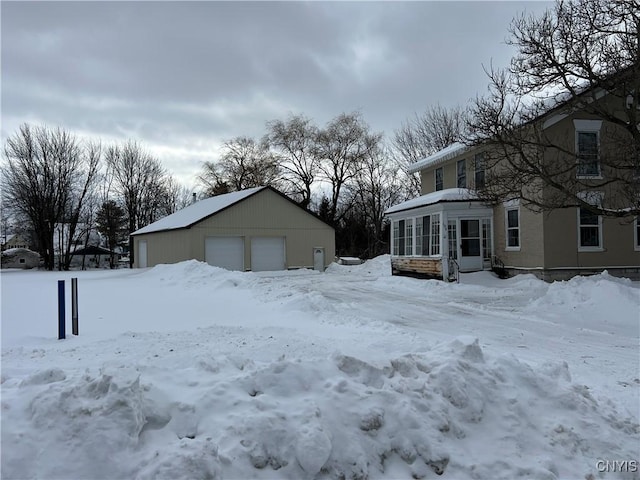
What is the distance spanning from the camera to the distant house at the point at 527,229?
16438 mm

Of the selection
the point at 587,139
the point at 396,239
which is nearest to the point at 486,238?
the point at 396,239

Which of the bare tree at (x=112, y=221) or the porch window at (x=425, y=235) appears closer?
the porch window at (x=425, y=235)

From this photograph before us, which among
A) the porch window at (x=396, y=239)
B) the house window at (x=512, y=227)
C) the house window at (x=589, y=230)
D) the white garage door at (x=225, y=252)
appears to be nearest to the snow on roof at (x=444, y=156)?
the house window at (x=512, y=227)

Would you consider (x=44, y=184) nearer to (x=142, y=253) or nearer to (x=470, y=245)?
(x=142, y=253)

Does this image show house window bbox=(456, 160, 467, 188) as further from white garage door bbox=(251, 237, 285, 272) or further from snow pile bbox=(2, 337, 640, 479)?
snow pile bbox=(2, 337, 640, 479)

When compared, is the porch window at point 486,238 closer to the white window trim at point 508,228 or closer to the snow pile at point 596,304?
the white window trim at point 508,228

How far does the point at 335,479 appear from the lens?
11.6 ft

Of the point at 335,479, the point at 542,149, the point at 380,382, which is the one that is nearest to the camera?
the point at 335,479

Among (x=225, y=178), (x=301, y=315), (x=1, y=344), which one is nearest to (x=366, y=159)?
(x=225, y=178)

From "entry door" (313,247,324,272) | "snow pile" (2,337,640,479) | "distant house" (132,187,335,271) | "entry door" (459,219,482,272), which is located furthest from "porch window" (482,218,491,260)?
"snow pile" (2,337,640,479)

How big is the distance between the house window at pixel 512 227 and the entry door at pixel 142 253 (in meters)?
26.8

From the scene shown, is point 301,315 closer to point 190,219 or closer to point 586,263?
point 586,263

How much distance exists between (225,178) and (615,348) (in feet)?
160

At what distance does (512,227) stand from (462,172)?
168 inches
